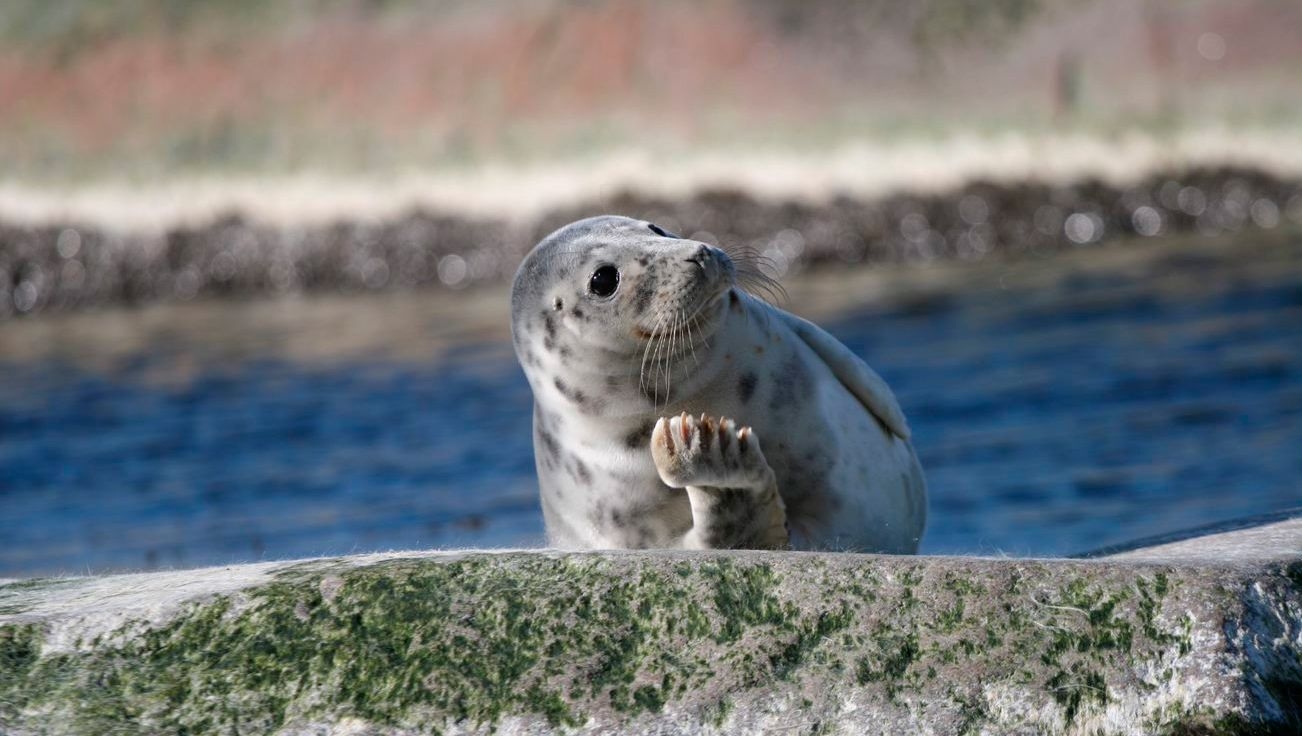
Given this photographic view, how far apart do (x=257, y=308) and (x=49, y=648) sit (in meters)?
15.5

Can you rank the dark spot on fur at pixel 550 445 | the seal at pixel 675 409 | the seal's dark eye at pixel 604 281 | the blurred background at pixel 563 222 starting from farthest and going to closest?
the blurred background at pixel 563 222 < the dark spot on fur at pixel 550 445 < the seal's dark eye at pixel 604 281 < the seal at pixel 675 409

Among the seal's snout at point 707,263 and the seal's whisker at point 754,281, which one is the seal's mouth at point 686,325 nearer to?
the seal's snout at point 707,263

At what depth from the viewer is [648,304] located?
15.2ft

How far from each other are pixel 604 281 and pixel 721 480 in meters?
0.64

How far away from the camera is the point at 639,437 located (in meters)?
4.80

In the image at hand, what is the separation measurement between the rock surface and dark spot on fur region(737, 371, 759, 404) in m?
0.81

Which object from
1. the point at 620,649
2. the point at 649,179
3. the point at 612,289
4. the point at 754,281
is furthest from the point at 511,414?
the point at 620,649

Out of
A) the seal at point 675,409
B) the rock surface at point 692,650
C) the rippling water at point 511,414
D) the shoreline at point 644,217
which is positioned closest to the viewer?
the rock surface at point 692,650

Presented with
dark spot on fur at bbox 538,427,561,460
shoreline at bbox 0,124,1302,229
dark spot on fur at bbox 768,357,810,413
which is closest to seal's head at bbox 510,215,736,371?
dark spot on fur at bbox 538,427,561,460

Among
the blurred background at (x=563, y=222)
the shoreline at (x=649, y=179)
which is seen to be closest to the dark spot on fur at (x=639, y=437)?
the blurred background at (x=563, y=222)

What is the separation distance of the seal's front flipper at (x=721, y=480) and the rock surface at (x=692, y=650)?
1.05 feet

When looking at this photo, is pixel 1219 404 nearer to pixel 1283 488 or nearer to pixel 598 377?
pixel 1283 488

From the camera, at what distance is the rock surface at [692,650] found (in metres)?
3.70

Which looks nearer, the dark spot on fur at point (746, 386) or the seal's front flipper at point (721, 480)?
the seal's front flipper at point (721, 480)
